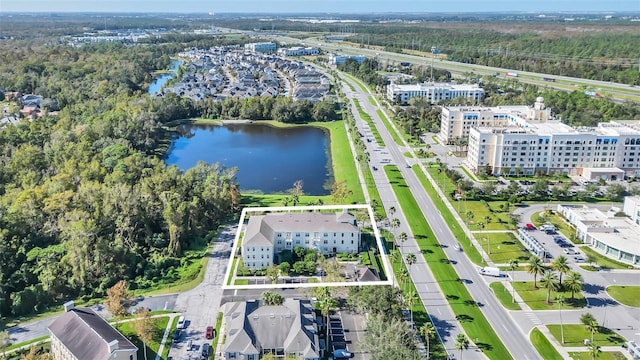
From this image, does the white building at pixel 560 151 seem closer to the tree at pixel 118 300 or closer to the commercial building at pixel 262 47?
the tree at pixel 118 300

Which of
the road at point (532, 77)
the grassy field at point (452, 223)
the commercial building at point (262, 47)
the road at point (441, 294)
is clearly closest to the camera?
the road at point (441, 294)

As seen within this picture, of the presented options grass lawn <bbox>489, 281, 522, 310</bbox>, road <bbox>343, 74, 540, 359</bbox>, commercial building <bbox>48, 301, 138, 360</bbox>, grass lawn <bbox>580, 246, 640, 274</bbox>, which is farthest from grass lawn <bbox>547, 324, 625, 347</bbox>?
commercial building <bbox>48, 301, 138, 360</bbox>

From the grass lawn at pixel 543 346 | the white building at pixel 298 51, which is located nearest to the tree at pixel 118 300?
the grass lawn at pixel 543 346

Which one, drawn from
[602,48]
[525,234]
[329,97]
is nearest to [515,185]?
[525,234]

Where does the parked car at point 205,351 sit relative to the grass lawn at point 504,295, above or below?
below

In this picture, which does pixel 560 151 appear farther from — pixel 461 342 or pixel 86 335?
pixel 86 335

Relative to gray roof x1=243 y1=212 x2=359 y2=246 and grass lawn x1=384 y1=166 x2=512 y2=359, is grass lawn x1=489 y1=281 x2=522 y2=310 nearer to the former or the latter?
grass lawn x1=384 y1=166 x2=512 y2=359
